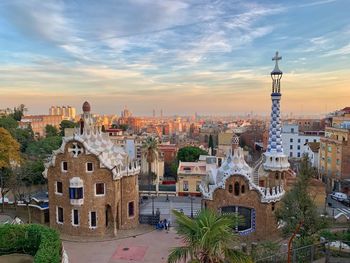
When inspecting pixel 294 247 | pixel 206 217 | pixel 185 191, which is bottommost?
pixel 185 191

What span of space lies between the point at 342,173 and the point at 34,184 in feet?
147

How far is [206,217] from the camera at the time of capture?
11250 millimetres

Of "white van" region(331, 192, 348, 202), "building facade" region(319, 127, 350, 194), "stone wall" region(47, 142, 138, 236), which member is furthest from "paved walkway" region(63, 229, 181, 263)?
"building facade" region(319, 127, 350, 194)

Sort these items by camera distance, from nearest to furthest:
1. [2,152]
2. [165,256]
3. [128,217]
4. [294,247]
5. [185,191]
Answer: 1. [294,247]
2. [165,256]
3. [128,217]
4. [2,152]
5. [185,191]

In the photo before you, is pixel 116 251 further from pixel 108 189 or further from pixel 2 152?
pixel 2 152

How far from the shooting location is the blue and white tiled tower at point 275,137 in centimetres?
2717

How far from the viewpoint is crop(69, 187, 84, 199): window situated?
26219 millimetres

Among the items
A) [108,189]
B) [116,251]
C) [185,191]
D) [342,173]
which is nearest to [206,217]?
[116,251]

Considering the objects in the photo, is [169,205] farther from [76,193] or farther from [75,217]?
[76,193]

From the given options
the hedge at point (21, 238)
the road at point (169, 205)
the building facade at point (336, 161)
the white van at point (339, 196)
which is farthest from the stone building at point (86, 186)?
the building facade at point (336, 161)

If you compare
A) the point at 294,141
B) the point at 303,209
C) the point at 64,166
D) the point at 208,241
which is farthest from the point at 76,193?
the point at 294,141

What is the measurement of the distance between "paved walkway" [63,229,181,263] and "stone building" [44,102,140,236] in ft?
6.37

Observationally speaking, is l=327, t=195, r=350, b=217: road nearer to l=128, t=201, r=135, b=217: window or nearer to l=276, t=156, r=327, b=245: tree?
l=276, t=156, r=327, b=245: tree

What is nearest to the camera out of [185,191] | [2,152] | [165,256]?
[165,256]
